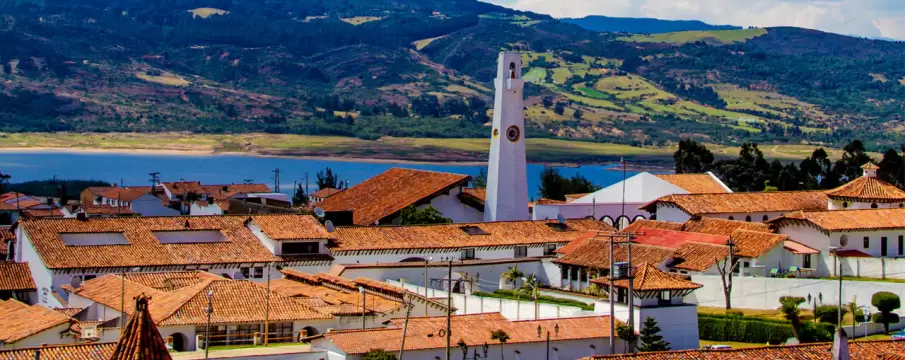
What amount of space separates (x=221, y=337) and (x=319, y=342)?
129 inches

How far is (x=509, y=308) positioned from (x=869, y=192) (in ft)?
73.0

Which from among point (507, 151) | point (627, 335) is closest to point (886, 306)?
point (627, 335)

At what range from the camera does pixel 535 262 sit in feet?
187

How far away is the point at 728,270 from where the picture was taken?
51.2 m

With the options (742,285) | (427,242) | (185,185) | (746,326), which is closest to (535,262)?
(427,242)

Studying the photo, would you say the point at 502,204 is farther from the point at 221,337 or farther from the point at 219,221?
the point at 221,337

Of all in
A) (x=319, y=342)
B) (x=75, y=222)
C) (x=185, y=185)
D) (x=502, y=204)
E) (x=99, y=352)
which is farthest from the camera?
(x=185, y=185)

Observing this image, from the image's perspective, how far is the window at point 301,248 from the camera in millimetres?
→ 54875

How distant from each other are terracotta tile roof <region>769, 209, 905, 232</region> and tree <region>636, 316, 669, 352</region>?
54.0 feet

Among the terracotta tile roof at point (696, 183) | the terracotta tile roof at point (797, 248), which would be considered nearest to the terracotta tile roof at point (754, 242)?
the terracotta tile roof at point (797, 248)

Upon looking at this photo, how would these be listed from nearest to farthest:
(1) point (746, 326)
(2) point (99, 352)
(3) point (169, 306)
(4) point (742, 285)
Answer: (2) point (99, 352) → (3) point (169, 306) → (1) point (746, 326) → (4) point (742, 285)

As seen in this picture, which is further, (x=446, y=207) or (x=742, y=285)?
(x=446, y=207)

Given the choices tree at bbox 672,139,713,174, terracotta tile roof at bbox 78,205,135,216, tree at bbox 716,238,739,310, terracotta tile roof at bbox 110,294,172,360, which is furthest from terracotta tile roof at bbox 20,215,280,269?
tree at bbox 672,139,713,174

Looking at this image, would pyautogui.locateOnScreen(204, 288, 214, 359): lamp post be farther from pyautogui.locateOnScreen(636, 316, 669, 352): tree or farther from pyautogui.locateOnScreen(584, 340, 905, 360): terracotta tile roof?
pyautogui.locateOnScreen(636, 316, 669, 352): tree
